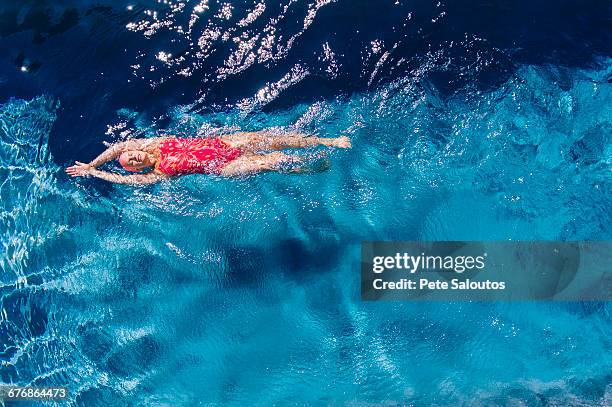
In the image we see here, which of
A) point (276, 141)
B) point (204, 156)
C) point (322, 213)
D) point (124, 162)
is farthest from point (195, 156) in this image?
point (322, 213)

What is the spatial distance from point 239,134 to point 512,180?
3024mm

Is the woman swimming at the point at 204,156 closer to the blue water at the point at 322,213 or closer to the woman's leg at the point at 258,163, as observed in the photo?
the woman's leg at the point at 258,163

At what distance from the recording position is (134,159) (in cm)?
601

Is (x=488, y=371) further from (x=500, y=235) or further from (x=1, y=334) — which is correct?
(x=1, y=334)

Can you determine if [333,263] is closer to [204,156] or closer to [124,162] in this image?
[204,156]

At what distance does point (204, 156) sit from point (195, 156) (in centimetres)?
9

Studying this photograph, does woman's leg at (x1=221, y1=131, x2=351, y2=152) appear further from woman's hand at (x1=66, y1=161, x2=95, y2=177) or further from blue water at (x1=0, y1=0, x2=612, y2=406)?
woman's hand at (x1=66, y1=161, x2=95, y2=177)

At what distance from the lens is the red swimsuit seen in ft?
19.9

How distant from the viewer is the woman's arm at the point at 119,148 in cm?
634

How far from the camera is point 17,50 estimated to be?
7188 millimetres

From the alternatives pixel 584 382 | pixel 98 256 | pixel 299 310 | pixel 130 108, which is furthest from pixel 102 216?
pixel 584 382

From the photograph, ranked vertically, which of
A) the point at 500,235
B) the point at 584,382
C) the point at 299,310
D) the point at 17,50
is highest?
the point at 17,50

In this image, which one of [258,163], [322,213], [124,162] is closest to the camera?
[124,162]

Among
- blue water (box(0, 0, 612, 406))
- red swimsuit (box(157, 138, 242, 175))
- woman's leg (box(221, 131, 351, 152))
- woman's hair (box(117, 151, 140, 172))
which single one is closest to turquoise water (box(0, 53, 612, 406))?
blue water (box(0, 0, 612, 406))
